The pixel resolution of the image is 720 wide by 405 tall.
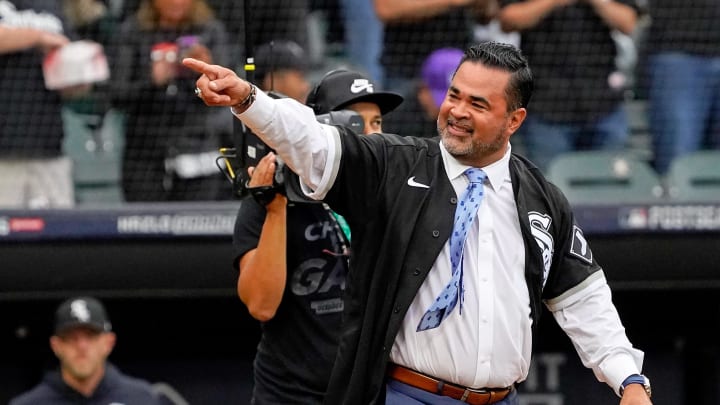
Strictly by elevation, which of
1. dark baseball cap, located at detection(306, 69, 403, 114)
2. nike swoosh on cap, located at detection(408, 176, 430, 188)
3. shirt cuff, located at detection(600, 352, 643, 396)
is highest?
dark baseball cap, located at detection(306, 69, 403, 114)

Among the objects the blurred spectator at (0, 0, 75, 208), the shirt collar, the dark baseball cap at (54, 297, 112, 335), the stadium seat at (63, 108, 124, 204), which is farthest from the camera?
the stadium seat at (63, 108, 124, 204)

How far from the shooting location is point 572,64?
699 centimetres

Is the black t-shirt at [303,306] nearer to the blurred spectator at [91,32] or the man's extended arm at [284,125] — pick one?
the man's extended arm at [284,125]

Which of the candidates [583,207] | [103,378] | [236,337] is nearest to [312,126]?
[103,378]

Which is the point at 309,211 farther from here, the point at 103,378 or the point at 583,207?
the point at 583,207

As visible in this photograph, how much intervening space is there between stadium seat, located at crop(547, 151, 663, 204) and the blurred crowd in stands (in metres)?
0.12

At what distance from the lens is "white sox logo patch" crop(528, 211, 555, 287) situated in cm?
371

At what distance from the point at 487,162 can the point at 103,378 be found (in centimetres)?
256

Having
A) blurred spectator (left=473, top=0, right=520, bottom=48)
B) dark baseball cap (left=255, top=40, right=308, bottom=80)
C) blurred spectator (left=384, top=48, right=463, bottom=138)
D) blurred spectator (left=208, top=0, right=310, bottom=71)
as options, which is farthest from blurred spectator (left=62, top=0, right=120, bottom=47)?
blurred spectator (left=473, top=0, right=520, bottom=48)

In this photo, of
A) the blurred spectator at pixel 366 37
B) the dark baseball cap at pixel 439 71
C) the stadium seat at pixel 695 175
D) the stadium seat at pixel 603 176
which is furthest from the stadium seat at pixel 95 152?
the stadium seat at pixel 695 175

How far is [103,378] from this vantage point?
5699 mm

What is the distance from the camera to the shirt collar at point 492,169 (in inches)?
145

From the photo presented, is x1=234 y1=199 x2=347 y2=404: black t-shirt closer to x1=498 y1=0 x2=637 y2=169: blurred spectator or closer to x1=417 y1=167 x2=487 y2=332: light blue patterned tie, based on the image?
x1=417 y1=167 x2=487 y2=332: light blue patterned tie

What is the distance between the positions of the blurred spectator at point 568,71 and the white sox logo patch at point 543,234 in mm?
3170
